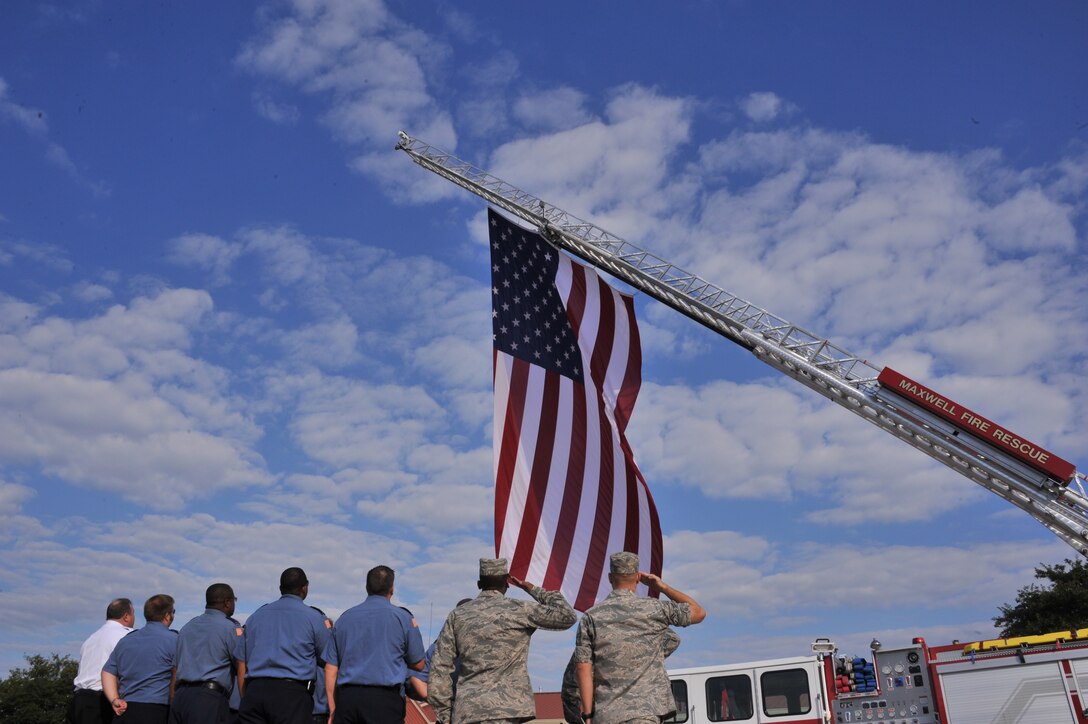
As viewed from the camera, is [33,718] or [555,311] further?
[33,718]

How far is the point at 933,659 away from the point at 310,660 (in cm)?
903

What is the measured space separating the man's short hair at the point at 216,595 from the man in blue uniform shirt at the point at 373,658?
1.29 metres

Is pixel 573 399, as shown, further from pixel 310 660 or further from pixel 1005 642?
pixel 310 660

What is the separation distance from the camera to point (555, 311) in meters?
→ 17.8

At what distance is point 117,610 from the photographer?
7.81 meters

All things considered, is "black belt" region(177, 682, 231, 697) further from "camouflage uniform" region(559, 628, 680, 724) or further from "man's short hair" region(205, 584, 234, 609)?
"camouflage uniform" region(559, 628, 680, 724)

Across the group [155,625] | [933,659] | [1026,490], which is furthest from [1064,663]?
[155,625]

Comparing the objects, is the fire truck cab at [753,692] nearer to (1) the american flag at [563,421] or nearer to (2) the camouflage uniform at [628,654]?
(1) the american flag at [563,421]

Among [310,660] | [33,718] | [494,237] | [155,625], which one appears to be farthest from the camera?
[33,718]

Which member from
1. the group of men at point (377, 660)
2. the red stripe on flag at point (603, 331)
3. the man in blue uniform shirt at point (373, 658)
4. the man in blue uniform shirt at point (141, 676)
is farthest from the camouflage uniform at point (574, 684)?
the red stripe on flag at point (603, 331)

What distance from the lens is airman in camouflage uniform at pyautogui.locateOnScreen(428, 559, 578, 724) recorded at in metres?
5.42

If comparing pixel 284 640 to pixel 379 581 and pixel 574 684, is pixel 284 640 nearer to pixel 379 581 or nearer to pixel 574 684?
pixel 379 581

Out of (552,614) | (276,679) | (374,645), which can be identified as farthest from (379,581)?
(552,614)

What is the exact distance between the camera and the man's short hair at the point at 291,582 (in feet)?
21.7
